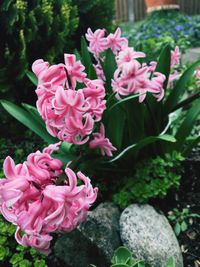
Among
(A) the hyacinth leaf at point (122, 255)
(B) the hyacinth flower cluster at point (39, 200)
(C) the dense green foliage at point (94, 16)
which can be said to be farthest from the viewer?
(C) the dense green foliage at point (94, 16)

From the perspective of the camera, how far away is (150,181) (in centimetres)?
238

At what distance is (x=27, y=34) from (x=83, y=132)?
1.67 metres

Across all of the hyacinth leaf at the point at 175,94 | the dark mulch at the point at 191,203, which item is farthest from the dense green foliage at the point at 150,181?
the hyacinth leaf at the point at 175,94

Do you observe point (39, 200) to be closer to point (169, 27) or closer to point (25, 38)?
point (25, 38)

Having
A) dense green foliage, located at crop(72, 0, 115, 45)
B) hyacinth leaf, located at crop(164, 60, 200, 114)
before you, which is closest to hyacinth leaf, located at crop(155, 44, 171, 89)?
hyacinth leaf, located at crop(164, 60, 200, 114)

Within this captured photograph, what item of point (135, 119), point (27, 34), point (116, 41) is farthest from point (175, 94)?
point (27, 34)

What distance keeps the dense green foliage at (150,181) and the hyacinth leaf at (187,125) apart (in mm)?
177

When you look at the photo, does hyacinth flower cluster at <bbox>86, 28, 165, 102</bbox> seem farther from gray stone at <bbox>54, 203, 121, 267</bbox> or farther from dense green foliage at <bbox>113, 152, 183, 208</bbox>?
gray stone at <bbox>54, 203, 121, 267</bbox>

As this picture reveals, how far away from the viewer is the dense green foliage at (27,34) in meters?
3.06

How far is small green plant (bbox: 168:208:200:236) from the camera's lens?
2.28 m

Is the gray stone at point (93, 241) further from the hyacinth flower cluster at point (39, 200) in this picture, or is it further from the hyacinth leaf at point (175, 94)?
the hyacinth leaf at point (175, 94)

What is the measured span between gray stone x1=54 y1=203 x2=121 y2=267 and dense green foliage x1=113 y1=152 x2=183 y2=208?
0.11m

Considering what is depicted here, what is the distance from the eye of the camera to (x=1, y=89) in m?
3.18

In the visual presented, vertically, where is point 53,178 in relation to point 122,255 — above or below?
above
